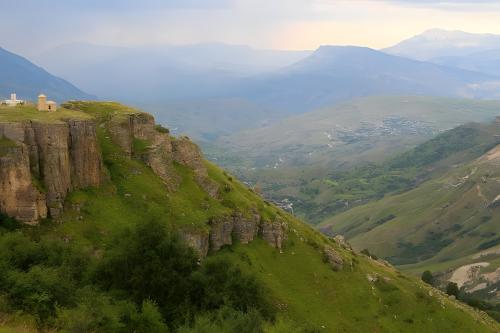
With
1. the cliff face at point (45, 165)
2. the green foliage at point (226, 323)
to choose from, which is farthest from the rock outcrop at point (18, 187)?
the green foliage at point (226, 323)

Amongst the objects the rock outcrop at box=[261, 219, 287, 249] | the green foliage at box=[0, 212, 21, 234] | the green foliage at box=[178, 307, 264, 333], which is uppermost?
the green foliage at box=[0, 212, 21, 234]

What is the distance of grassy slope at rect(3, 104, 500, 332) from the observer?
60656mm

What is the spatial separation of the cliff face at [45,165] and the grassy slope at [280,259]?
1773 millimetres

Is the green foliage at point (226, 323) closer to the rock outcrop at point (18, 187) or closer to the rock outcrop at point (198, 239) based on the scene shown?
the rock outcrop at point (198, 239)

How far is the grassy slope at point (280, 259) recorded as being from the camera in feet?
199

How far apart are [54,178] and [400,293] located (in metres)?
54.1

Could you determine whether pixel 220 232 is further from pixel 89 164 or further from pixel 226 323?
pixel 226 323

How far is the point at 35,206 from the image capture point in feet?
183

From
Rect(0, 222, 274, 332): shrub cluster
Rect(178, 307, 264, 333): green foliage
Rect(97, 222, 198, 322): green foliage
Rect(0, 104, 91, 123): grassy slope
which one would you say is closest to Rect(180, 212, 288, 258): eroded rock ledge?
Rect(0, 222, 274, 332): shrub cluster

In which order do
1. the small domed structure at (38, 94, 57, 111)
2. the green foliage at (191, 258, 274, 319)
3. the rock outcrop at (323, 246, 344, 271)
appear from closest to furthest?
the green foliage at (191, 258, 274, 319)
the small domed structure at (38, 94, 57, 111)
the rock outcrop at (323, 246, 344, 271)

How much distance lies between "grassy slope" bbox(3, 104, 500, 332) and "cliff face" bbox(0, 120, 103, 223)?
5.82 feet

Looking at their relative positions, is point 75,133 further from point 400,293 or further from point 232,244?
point 400,293

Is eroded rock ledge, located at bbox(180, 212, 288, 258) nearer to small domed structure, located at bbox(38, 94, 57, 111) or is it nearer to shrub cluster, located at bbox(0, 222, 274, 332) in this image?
shrub cluster, located at bbox(0, 222, 274, 332)

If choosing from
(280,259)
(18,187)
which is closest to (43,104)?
(18,187)
